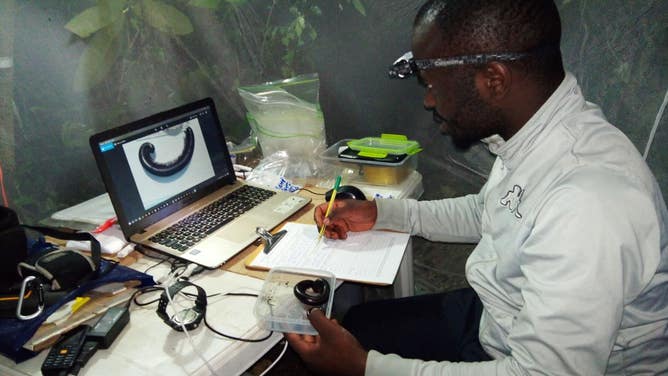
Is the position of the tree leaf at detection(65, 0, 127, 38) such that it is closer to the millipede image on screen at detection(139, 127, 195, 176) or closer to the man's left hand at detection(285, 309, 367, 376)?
the millipede image on screen at detection(139, 127, 195, 176)

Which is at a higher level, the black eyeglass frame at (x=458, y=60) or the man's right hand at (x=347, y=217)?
the black eyeglass frame at (x=458, y=60)

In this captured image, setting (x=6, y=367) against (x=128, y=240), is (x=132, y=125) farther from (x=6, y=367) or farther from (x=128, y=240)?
(x=6, y=367)

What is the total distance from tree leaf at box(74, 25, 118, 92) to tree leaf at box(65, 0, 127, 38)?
0.07 feet

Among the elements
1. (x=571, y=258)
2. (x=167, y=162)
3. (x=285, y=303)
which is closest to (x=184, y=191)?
(x=167, y=162)

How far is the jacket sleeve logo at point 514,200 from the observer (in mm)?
870

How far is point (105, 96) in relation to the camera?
5.10ft

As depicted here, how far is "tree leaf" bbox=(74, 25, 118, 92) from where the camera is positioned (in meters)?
1.47

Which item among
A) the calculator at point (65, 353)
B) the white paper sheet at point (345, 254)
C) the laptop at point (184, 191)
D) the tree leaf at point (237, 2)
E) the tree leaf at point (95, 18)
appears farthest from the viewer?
the tree leaf at point (237, 2)

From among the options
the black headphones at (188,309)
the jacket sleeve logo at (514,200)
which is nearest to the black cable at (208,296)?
the black headphones at (188,309)

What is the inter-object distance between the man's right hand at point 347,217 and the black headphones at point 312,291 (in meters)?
0.23

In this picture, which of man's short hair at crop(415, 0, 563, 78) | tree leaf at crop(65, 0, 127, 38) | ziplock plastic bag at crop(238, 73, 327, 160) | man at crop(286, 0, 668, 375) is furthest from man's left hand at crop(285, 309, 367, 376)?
tree leaf at crop(65, 0, 127, 38)

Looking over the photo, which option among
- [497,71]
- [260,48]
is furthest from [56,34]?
[497,71]

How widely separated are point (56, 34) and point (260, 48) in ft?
2.29

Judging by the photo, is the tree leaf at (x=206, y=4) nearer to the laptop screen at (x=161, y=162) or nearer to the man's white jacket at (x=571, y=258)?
the laptop screen at (x=161, y=162)
